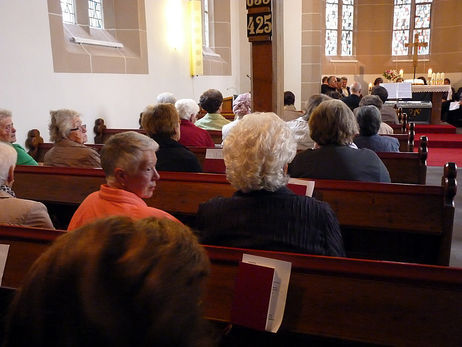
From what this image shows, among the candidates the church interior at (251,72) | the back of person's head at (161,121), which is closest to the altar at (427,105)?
the church interior at (251,72)

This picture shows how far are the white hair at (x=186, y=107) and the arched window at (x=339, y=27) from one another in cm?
889

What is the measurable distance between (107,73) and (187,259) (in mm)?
5509

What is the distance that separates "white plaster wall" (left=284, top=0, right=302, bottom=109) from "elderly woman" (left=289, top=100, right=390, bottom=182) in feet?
25.7

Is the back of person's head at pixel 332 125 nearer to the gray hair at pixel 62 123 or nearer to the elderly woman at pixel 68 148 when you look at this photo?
the elderly woman at pixel 68 148

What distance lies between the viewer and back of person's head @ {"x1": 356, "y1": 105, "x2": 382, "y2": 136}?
3.46 metres

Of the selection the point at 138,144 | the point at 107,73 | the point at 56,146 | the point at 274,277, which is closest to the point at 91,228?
the point at 274,277

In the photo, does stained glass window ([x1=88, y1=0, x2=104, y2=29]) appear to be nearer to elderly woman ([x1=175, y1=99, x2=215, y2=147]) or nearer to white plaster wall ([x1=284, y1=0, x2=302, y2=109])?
elderly woman ([x1=175, y1=99, x2=215, y2=147])

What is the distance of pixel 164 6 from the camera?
6.91m

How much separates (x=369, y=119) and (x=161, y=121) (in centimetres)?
164

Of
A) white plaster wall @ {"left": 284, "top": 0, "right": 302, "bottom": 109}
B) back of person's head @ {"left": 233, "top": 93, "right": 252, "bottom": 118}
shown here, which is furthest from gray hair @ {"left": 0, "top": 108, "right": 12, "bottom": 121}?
white plaster wall @ {"left": 284, "top": 0, "right": 302, "bottom": 109}

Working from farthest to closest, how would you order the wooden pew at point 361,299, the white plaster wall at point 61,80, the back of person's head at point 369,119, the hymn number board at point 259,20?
the hymn number board at point 259,20 < the white plaster wall at point 61,80 < the back of person's head at point 369,119 < the wooden pew at point 361,299

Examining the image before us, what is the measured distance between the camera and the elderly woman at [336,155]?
249cm

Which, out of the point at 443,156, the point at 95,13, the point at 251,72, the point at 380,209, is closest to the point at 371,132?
the point at 380,209

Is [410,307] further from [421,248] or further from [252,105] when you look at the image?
[252,105]
